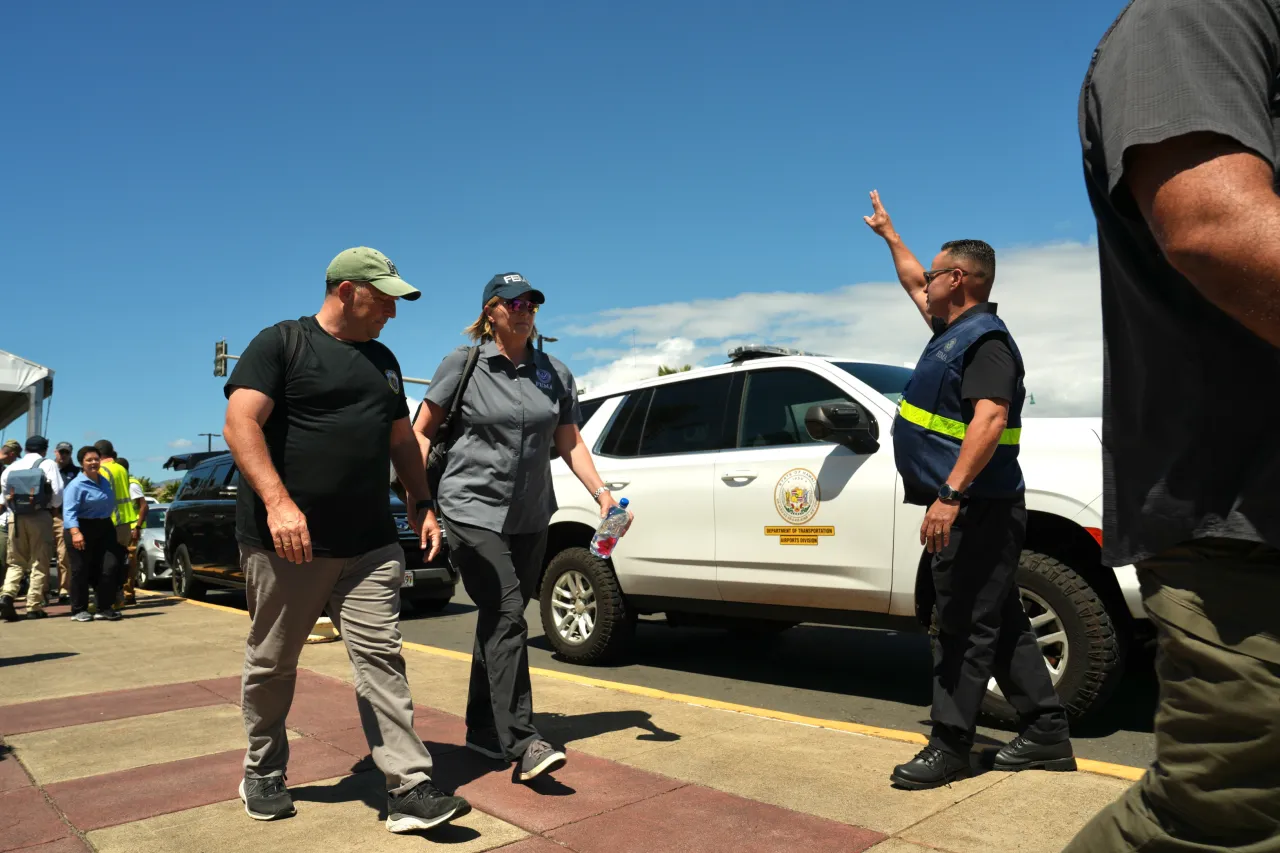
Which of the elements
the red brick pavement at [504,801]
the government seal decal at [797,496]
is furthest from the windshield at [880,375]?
the red brick pavement at [504,801]

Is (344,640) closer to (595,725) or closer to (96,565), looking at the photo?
(595,725)

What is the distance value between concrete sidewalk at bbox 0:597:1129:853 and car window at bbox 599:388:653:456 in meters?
1.58

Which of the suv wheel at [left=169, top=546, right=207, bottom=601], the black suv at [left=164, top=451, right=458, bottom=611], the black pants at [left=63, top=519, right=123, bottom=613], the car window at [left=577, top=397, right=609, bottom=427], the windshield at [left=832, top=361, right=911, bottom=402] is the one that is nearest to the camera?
the windshield at [left=832, top=361, right=911, bottom=402]

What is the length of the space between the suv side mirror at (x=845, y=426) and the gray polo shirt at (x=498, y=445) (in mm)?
1335

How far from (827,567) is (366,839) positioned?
2686 mm

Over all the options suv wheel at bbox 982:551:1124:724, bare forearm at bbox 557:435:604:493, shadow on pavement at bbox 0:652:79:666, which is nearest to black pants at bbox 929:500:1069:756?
suv wheel at bbox 982:551:1124:724

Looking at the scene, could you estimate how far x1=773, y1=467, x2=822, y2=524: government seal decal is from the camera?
17.3ft

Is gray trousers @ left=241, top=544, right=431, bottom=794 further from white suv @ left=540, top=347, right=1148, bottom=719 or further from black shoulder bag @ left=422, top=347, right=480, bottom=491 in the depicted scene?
white suv @ left=540, top=347, right=1148, bottom=719

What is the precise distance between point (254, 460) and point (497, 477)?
1098 millimetres

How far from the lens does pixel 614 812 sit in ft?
11.5

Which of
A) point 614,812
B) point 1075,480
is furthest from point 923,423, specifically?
point 614,812

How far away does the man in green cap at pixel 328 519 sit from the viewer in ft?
11.1

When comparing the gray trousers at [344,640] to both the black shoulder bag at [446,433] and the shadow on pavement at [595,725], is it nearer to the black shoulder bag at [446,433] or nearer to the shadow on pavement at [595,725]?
the black shoulder bag at [446,433]

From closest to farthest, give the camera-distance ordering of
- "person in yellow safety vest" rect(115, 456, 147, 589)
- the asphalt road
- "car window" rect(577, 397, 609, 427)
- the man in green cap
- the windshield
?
the man in green cap → the asphalt road → the windshield → "car window" rect(577, 397, 609, 427) → "person in yellow safety vest" rect(115, 456, 147, 589)
